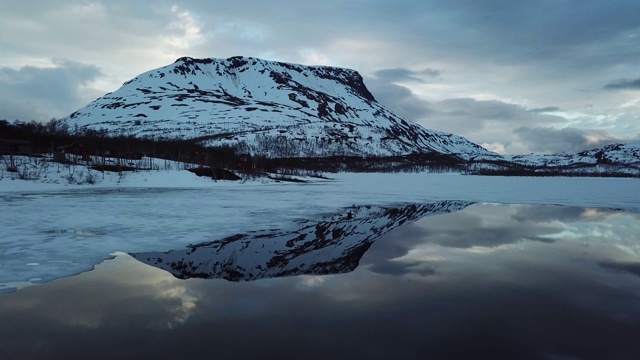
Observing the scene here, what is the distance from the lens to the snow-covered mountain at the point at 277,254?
27.3ft

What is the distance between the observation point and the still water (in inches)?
188

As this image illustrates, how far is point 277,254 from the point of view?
991cm

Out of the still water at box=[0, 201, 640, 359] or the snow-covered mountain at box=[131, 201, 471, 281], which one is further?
the snow-covered mountain at box=[131, 201, 471, 281]

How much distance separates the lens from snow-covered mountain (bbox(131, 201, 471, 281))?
834cm

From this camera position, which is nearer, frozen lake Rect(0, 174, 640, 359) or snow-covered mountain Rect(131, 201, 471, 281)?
frozen lake Rect(0, 174, 640, 359)

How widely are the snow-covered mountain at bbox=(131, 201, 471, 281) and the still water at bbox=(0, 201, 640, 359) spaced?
0.06 meters

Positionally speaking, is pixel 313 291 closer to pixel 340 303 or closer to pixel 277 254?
pixel 340 303

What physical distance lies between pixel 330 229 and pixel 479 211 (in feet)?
33.0

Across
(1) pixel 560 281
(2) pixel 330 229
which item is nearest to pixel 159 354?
(1) pixel 560 281

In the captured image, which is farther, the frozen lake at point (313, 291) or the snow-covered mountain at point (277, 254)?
the snow-covered mountain at point (277, 254)

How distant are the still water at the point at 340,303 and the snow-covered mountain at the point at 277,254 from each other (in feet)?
0.20

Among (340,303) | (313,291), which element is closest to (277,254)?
(313,291)

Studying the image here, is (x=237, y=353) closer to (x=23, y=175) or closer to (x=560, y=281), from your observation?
(x=560, y=281)

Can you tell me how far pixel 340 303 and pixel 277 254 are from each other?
12.3 ft
